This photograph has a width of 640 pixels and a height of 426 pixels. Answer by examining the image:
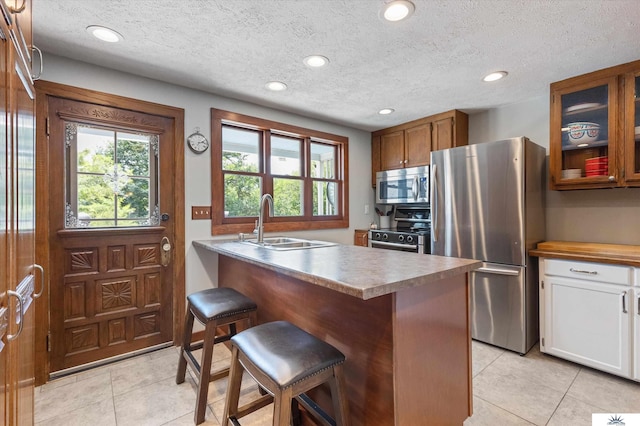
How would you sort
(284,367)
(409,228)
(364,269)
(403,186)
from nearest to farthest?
1. (284,367)
2. (364,269)
3. (403,186)
4. (409,228)

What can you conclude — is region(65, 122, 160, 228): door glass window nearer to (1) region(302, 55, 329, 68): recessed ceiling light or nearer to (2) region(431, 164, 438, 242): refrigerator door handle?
(1) region(302, 55, 329, 68): recessed ceiling light

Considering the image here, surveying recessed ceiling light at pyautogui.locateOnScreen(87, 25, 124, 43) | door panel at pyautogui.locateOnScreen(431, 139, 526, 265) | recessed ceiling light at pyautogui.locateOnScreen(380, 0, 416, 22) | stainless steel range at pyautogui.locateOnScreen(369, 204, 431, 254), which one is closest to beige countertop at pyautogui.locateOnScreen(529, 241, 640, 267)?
door panel at pyautogui.locateOnScreen(431, 139, 526, 265)

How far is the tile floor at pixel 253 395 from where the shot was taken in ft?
5.65

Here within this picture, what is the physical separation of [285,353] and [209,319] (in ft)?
2.36

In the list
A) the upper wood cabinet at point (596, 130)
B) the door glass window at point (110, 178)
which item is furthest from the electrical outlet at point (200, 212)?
the upper wood cabinet at point (596, 130)

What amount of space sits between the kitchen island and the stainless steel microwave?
6.83ft

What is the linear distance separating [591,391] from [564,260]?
0.89m

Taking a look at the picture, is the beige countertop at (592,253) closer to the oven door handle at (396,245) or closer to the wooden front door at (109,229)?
the oven door handle at (396,245)

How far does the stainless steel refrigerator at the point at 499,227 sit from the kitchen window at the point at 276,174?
149 cm

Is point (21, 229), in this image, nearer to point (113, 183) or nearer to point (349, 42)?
point (113, 183)

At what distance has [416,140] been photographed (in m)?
3.74

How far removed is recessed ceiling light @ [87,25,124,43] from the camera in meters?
1.82

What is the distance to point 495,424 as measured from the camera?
167 centimetres

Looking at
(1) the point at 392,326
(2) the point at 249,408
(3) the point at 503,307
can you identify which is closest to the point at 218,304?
(2) the point at 249,408
